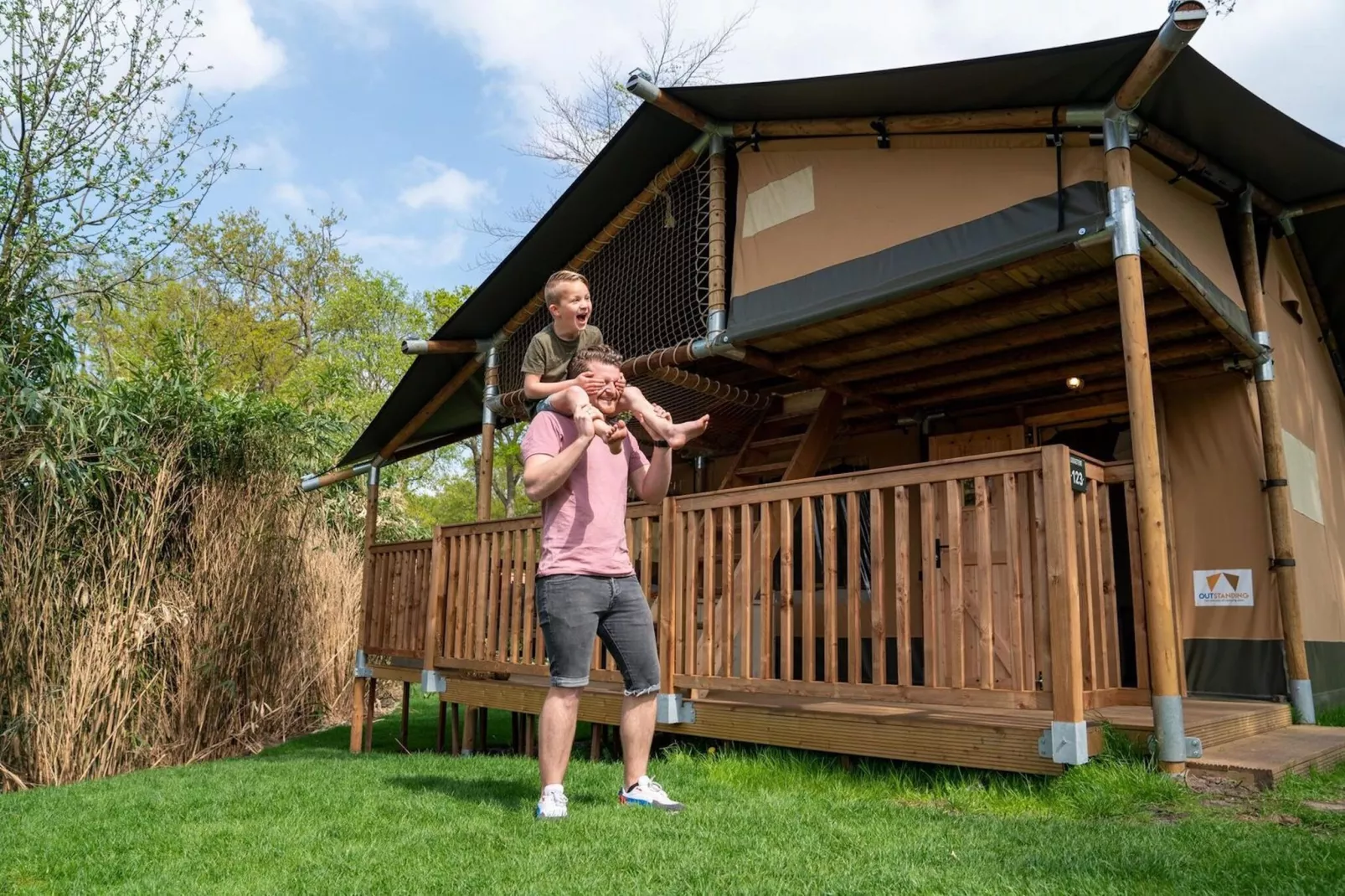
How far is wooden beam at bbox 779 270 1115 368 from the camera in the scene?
4.95 metres

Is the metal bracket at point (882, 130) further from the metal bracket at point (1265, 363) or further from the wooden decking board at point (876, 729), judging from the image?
the wooden decking board at point (876, 729)

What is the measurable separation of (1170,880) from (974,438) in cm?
528

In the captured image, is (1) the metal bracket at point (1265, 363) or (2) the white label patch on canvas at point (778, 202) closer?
(1) the metal bracket at point (1265, 363)

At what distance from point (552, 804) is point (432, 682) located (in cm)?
383

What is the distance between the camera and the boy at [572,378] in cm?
314

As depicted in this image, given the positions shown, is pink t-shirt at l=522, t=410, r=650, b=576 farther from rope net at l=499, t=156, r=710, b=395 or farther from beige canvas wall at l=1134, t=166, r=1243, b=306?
rope net at l=499, t=156, r=710, b=395

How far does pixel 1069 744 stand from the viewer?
11.1ft

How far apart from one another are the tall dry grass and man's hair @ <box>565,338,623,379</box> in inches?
228

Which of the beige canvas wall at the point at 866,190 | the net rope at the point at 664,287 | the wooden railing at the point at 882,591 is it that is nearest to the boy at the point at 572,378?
the wooden railing at the point at 882,591

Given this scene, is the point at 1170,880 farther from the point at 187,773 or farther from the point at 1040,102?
the point at 187,773

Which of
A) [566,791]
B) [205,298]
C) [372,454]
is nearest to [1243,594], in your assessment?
[566,791]

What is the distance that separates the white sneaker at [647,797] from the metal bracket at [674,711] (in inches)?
58.8

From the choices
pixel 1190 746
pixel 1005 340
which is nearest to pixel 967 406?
pixel 1005 340

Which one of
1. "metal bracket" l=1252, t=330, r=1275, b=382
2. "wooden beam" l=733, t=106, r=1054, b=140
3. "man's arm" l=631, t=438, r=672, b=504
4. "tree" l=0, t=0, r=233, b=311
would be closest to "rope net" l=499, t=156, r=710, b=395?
"wooden beam" l=733, t=106, r=1054, b=140
